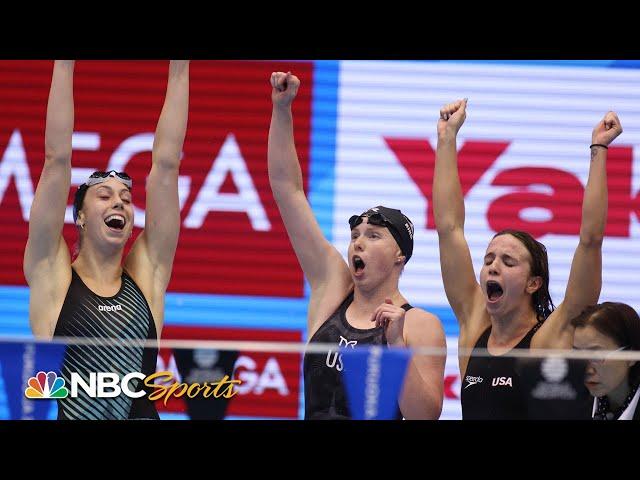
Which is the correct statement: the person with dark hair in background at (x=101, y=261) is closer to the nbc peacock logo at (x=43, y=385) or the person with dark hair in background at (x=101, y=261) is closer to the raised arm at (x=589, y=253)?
the nbc peacock logo at (x=43, y=385)

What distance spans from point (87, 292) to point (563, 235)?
2512 mm

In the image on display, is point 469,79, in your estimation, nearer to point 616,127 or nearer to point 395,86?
point 395,86

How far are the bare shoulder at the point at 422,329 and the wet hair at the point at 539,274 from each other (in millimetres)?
465

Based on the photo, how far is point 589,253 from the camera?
18.2 feet

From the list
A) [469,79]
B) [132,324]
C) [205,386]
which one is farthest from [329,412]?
[469,79]

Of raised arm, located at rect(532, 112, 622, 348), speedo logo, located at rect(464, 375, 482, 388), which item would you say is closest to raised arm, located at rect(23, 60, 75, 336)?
speedo logo, located at rect(464, 375, 482, 388)

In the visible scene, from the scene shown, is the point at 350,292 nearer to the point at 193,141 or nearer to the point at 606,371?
the point at 606,371

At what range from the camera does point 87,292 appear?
19.1 feet

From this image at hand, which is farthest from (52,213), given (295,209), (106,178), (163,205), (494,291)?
(494,291)

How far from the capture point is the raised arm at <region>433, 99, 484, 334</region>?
229 inches

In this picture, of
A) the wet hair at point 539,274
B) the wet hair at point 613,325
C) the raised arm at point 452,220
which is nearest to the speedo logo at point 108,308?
the raised arm at point 452,220

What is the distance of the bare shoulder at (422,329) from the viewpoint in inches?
224

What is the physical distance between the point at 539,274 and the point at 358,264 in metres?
0.86

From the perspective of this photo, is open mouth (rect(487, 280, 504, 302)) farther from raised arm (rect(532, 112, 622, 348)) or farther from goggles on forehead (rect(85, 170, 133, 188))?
goggles on forehead (rect(85, 170, 133, 188))
